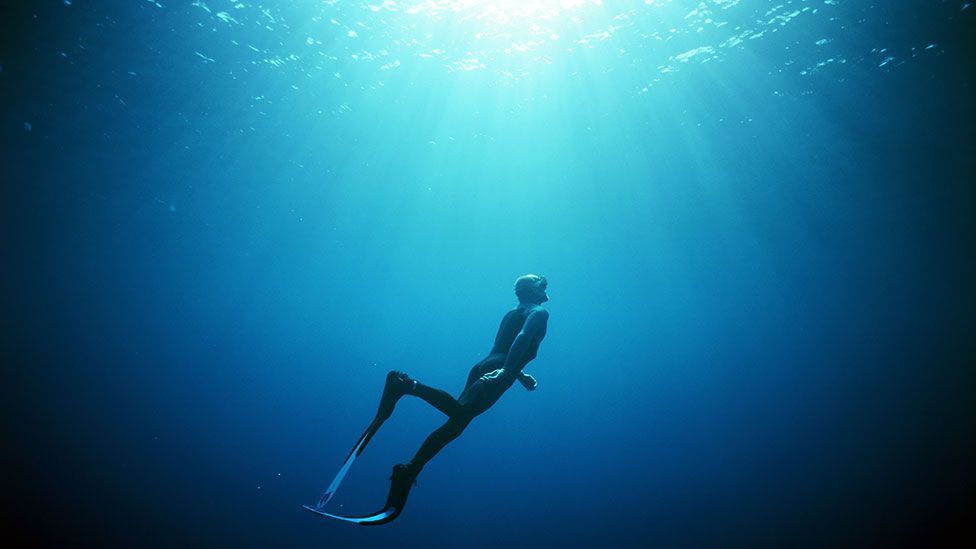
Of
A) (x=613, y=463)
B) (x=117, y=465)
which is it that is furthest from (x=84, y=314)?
(x=613, y=463)

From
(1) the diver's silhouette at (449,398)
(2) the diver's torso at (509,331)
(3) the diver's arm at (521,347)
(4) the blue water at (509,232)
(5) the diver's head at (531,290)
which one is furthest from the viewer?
(4) the blue water at (509,232)

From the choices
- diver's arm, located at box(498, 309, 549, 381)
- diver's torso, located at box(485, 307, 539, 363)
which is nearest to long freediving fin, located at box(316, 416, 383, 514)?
diver's arm, located at box(498, 309, 549, 381)

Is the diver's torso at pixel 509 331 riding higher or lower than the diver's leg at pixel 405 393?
higher

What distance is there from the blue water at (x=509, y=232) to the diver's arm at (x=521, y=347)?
685cm

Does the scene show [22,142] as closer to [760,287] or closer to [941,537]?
[941,537]

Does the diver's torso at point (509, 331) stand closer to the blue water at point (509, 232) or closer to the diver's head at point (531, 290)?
the diver's head at point (531, 290)

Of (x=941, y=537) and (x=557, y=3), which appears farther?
(x=941, y=537)

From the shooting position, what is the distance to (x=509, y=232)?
22.6 metres

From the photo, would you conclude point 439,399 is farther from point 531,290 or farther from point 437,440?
point 531,290

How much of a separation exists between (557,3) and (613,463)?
3107 centimetres

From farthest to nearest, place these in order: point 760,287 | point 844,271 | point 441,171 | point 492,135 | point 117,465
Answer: point 760,287 < point 844,271 < point 117,465 < point 441,171 < point 492,135

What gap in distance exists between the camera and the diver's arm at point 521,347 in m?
2.96

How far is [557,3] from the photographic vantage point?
7.17 meters

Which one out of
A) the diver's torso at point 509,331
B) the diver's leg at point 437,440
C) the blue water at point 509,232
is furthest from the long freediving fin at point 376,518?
the blue water at point 509,232
